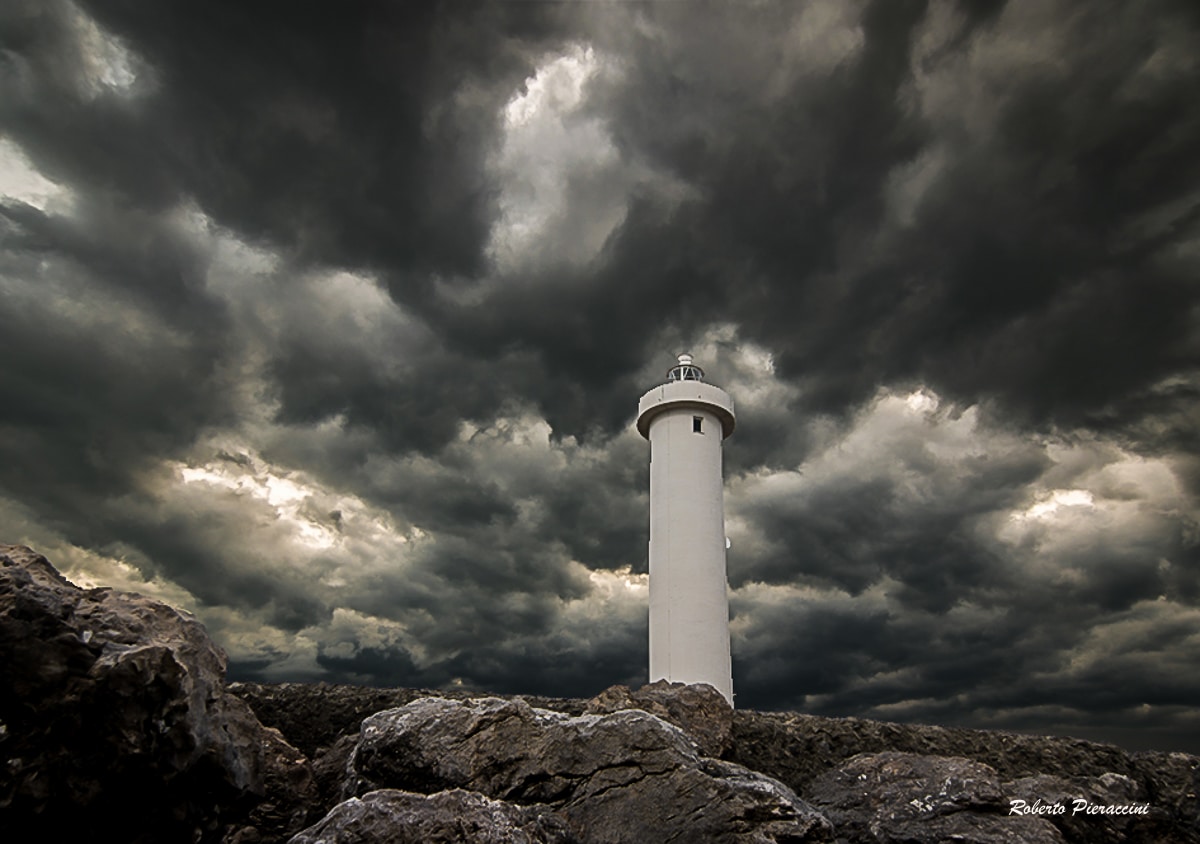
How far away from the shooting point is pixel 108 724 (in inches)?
213

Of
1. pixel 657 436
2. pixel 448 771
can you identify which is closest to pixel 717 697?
pixel 448 771

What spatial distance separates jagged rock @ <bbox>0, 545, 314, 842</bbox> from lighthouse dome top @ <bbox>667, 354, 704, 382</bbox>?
2067cm

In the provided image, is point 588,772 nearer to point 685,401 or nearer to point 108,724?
point 108,724

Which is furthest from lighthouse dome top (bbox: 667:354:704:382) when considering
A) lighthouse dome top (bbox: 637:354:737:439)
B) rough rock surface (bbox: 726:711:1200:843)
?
rough rock surface (bbox: 726:711:1200:843)

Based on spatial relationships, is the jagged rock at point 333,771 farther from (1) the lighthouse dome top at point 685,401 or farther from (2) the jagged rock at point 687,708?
(1) the lighthouse dome top at point 685,401

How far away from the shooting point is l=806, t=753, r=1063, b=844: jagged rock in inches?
→ 286

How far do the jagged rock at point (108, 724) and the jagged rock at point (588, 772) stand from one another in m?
1.27

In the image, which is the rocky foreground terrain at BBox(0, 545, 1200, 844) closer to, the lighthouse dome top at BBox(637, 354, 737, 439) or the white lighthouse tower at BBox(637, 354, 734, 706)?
the white lighthouse tower at BBox(637, 354, 734, 706)

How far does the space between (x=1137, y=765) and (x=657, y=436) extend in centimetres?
1551

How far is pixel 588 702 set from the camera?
1041cm

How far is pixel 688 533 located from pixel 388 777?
1608 centimetres

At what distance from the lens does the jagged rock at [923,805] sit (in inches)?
286

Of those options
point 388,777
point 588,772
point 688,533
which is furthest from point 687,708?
point 688,533

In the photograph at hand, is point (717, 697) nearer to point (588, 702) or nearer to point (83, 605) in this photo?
point (588, 702)
